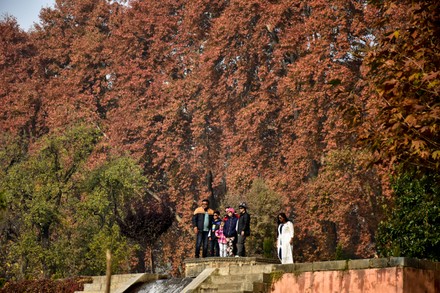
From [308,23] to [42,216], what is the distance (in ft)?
44.3

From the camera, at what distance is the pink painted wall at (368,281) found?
1911cm

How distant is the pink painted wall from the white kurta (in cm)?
344

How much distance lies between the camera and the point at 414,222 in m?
27.4

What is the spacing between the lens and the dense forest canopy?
128 feet

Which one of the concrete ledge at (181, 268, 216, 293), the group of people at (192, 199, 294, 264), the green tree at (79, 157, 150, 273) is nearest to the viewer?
the concrete ledge at (181, 268, 216, 293)

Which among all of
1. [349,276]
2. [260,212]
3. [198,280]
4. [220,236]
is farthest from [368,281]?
[260,212]

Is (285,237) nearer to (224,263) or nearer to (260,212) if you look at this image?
(224,263)

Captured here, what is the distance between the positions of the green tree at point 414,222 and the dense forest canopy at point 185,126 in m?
0.18

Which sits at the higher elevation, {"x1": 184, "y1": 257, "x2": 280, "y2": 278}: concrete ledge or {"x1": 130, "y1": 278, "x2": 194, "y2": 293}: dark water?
{"x1": 184, "y1": 257, "x2": 280, "y2": 278}: concrete ledge

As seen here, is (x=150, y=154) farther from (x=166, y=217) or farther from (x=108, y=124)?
(x=166, y=217)

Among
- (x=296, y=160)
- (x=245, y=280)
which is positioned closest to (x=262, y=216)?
(x=296, y=160)

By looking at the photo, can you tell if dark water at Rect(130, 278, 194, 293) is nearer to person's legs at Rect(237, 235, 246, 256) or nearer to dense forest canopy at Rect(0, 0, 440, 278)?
person's legs at Rect(237, 235, 246, 256)

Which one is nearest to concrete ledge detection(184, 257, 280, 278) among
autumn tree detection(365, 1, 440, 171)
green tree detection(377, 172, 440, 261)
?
green tree detection(377, 172, 440, 261)

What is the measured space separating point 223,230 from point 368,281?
8.17m
